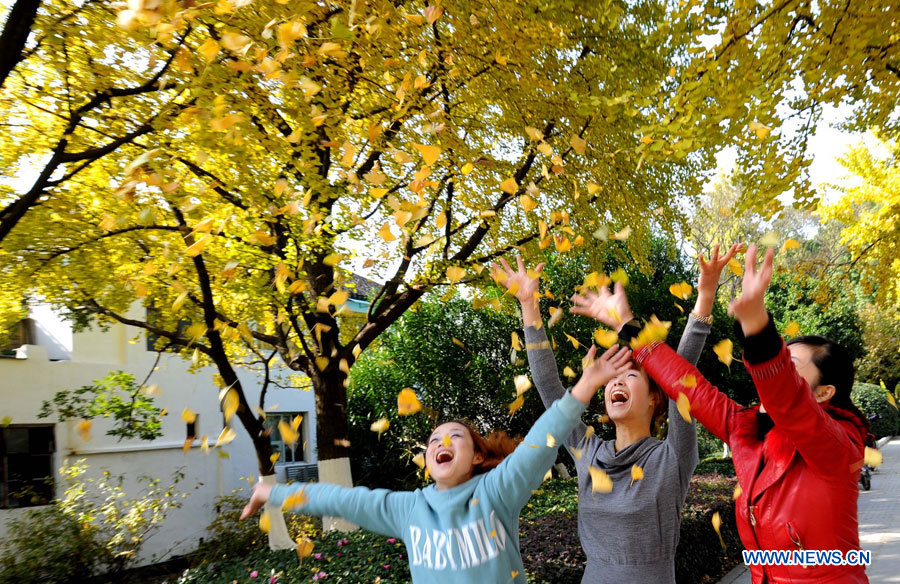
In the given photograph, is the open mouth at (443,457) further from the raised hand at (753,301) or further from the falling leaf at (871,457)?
the falling leaf at (871,457)

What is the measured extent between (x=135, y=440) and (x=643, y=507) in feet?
38.9

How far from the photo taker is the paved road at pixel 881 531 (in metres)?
6.90

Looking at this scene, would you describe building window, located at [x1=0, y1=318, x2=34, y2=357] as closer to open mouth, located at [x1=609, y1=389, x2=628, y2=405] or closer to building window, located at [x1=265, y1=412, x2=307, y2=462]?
building window, located at [x1=265, y1=412, x2=307, y2=462]

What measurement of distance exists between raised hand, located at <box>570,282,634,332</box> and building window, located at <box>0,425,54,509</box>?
34.2 ft

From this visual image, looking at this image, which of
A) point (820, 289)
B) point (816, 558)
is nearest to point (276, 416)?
point (820, 289)

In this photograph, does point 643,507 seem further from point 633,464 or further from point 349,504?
point 349,504

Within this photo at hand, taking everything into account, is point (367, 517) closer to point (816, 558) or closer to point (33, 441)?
point (816, 558)

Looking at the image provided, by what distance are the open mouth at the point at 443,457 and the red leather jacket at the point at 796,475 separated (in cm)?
103

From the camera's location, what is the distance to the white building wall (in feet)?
36.2

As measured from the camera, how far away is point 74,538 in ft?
29.6

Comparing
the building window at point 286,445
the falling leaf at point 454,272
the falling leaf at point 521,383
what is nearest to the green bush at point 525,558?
the falling leaf at point 454,272

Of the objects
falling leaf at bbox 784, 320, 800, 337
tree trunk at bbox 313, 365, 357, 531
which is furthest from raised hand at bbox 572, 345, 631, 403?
tree trunk at bbox 313, 365, 357, 531

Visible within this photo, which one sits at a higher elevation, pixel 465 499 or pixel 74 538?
pixel 465 499

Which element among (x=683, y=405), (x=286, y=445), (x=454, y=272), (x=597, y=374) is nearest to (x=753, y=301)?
(x=597, y=374)
